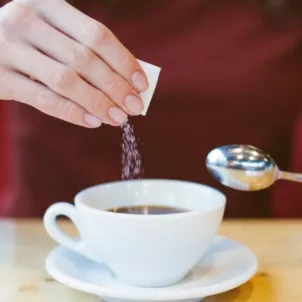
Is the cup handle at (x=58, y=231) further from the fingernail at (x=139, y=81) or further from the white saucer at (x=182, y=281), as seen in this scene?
the fingernail at (x=139, y=81)

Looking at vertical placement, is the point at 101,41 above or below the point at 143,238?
above

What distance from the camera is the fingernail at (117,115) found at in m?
0.63

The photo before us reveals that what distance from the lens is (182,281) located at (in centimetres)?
61

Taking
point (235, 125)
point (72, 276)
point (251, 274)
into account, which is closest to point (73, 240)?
point (72, 276)

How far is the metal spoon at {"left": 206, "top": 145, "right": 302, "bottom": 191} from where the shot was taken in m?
0.65

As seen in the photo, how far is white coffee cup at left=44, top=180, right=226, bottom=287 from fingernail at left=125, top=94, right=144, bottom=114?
8 centimetres

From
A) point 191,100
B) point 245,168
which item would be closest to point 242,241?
point 245,168

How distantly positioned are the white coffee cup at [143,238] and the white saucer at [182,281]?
0.01 meters

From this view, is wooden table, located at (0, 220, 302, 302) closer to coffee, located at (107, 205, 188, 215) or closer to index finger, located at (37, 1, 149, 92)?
coffee, located at (107, 205, 188, 215)

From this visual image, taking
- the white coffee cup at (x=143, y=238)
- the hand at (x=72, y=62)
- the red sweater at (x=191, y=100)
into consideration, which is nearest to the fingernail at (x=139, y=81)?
the hand at (x=72, y=62)

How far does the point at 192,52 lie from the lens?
945 millimetres

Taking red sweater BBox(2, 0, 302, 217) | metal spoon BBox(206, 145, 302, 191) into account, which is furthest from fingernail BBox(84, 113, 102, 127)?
red sweater BBox(2, 0, 302, 217)

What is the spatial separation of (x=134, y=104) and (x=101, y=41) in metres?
0.06

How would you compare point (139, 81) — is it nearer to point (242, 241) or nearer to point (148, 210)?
point (148, 210)
